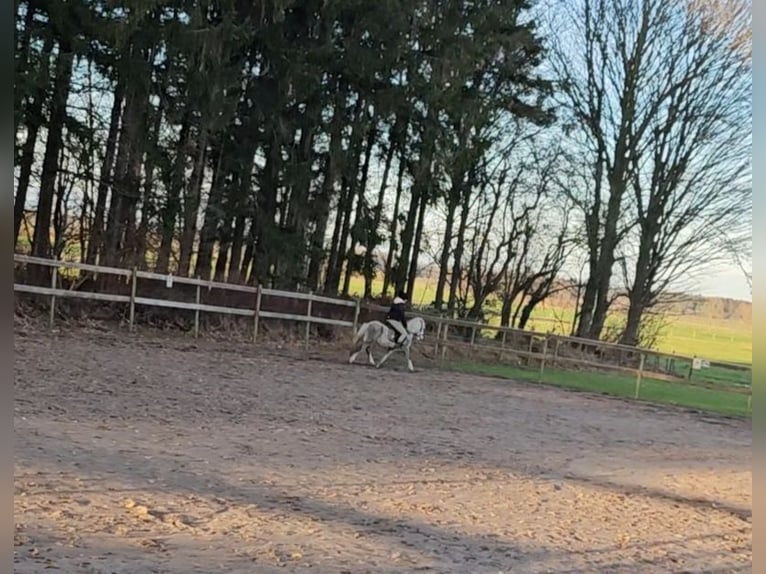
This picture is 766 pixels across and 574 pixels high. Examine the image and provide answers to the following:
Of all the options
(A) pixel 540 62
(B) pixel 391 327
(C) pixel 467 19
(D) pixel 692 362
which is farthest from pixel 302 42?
(D) pixel 692 362

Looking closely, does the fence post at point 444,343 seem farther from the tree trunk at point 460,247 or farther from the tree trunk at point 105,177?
the tree trunk at point 105,177

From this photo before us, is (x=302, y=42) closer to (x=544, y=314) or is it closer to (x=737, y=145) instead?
(x=737, y=145)

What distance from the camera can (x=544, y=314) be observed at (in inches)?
957

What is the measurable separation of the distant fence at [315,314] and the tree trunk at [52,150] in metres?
1.39

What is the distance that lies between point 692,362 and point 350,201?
9055 millimetres

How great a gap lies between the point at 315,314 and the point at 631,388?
7006 millimetres


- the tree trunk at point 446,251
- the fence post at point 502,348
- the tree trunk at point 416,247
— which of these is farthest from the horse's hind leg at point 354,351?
the tree trunk at point 446,251

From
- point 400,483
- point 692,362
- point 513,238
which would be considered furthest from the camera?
point 513,238

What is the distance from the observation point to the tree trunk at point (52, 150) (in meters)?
12.7

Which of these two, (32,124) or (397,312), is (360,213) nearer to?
(397,312)

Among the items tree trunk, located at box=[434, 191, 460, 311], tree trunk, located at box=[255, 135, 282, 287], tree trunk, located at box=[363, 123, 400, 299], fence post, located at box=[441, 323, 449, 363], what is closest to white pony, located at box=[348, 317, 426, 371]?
fence post, located at box=[441, 323, 449, 363]

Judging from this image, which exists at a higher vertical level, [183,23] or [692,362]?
[183,23]

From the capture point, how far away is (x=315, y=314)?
16.1m

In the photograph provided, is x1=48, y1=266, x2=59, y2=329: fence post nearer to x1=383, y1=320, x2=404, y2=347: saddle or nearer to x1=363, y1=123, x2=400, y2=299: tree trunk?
x1=383, y1=320, x2=404, y2=347: saddle
